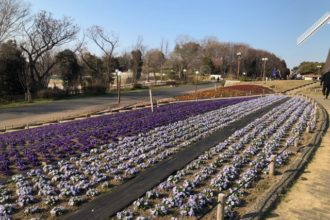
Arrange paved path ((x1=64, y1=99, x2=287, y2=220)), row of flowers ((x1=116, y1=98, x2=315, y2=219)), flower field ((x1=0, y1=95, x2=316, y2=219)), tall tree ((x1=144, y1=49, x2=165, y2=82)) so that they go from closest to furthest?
paved path ((x1=64, y1=99, x2=287, y2=220)) → row of flowers ((x1=116, y1=98, x2=315, y2=219)) → flower field ((x1=0, y1=95, x2=316, y2=219)) → tall tree ((x1=144, y1=49, x2=165, y2=82))

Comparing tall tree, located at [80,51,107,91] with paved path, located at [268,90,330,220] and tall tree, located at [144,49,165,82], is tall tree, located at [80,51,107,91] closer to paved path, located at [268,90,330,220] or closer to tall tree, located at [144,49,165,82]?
tall tree, located at [144,49,165,82]

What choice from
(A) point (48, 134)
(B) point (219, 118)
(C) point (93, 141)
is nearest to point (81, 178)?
(C) point (93, 141)

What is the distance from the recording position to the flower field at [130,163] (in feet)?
25.3

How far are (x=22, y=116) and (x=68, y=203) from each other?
74.2 ft

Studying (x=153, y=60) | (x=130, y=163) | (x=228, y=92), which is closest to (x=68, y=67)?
(x=228, y=92)

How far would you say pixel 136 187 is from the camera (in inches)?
346

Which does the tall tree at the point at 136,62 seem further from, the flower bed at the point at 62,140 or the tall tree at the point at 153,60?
the flower bed at the point at 62,140

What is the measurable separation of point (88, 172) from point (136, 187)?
1975 millimetres

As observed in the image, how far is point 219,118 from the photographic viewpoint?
21312 millimetres

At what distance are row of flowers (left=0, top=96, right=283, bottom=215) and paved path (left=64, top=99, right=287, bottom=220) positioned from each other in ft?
1.10

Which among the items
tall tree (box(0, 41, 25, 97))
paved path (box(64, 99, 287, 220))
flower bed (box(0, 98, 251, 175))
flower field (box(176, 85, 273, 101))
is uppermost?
tall tree (box(0, 41, 25, 97))

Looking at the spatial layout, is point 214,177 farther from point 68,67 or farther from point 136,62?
point 136,62

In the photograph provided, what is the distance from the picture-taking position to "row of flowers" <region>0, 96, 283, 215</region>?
7.91 metres

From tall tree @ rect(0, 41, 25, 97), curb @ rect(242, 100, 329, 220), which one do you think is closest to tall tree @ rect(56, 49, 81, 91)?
tall tree @ rect(0, 41, 25, 97)
